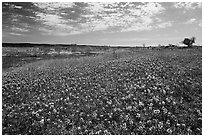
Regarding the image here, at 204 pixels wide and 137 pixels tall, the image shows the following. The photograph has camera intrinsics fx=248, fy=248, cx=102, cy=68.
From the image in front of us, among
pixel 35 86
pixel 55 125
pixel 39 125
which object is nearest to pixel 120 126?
pixel 55 125

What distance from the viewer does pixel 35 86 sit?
645 inches

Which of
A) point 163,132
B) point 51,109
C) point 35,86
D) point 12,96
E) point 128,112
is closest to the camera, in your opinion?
point 163,132

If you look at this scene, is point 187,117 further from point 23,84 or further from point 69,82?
point 23,84

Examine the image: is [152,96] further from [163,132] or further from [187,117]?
[163,132]

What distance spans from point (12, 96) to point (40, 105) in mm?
3020

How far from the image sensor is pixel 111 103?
1222 centimetres

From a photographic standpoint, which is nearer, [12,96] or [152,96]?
[152,96]

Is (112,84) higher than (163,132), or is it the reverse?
(112,84)

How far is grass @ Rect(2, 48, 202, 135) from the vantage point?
10.2 metres

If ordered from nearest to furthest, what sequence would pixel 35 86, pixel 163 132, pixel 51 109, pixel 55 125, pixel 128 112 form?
pixel 163 132 → pixel 55 125 → pixel 128 112 → pixel 51 109 → pixel 35 86

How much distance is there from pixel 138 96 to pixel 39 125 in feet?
17.1

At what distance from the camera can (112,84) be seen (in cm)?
1504

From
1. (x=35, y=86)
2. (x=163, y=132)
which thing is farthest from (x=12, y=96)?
(x=163, y=132)

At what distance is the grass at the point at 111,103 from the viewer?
1023 cm
